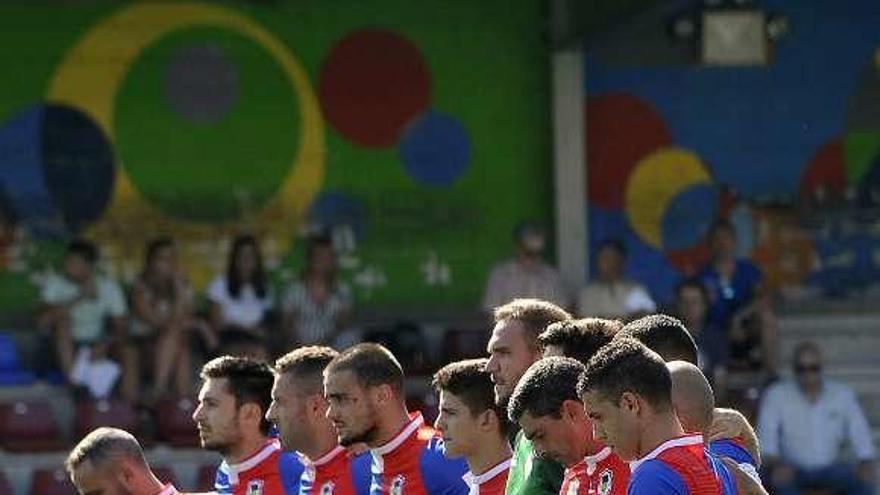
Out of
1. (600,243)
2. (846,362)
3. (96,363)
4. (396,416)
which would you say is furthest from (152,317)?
(396,416)

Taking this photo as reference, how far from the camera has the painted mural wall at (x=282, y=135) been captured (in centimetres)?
1722

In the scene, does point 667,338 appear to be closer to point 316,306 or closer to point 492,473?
Result: point 492,473

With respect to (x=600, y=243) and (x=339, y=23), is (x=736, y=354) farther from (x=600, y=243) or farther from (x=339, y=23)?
(x=339, y=23)

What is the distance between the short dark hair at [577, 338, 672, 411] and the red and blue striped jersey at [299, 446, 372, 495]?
2946 millimetres

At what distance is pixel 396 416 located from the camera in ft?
29.1

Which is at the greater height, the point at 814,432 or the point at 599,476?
the point at 599,476

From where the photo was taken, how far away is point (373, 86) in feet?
57.9

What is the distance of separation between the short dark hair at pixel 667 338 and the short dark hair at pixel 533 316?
68 centimetres

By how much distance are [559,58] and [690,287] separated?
234cm

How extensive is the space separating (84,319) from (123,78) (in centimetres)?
216

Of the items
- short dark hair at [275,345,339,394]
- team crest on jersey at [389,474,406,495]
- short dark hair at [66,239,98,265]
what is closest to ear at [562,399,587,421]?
team crest on jersey at [389,474,406,495]

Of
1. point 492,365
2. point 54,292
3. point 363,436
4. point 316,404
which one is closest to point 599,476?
point 492,365

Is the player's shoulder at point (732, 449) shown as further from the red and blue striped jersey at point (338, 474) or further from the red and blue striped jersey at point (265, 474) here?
the red and blue striped jersey at point (265, 474)

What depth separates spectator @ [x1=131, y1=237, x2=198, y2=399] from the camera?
15695 mm
